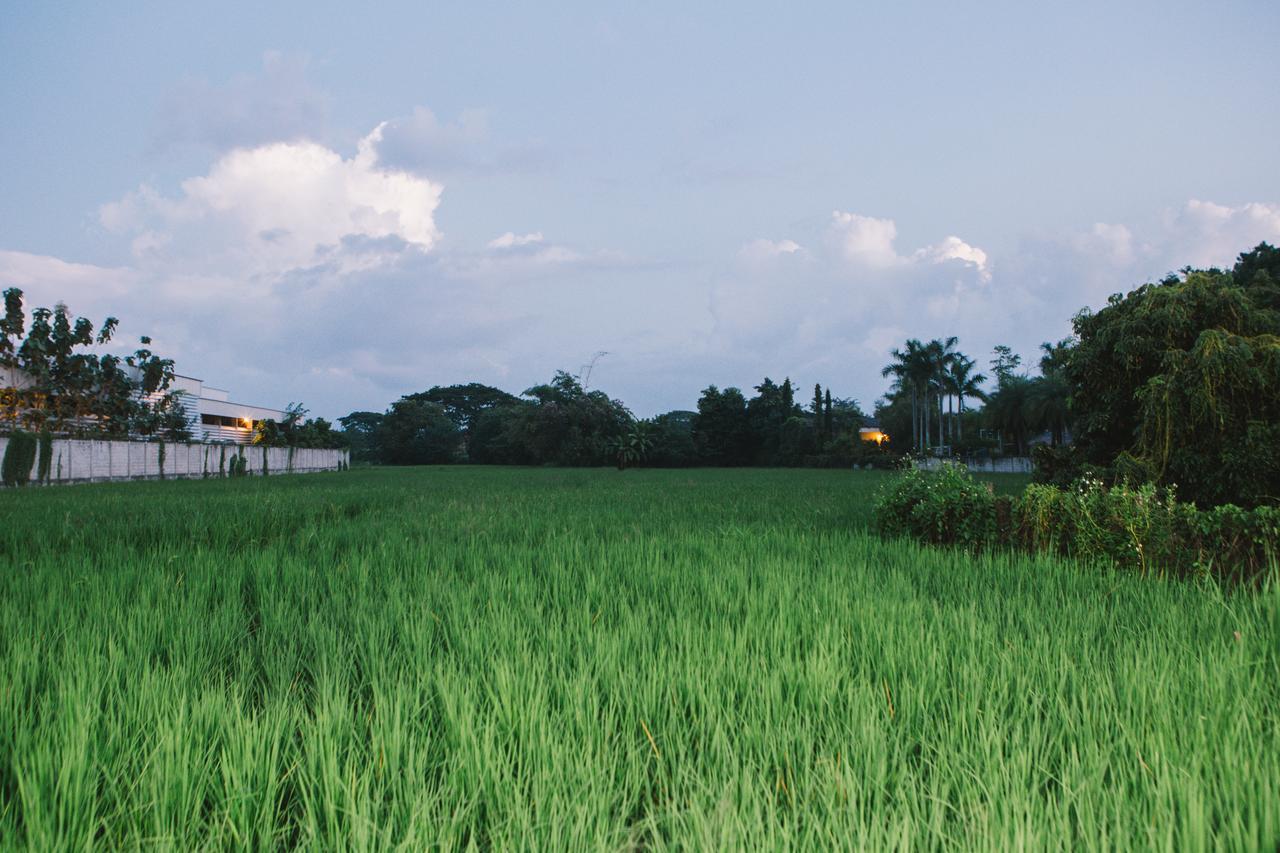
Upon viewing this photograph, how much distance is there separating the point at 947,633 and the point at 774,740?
145 cm

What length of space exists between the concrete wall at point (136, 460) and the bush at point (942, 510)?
1002 inches

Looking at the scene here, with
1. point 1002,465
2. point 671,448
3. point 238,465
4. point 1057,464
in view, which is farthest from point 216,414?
point 1002,465

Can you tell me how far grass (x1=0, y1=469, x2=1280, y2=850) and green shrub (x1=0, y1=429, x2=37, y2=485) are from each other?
21570 millimetres

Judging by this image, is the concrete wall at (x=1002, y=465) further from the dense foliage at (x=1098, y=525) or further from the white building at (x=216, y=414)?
the white building at (x=216, y=414)

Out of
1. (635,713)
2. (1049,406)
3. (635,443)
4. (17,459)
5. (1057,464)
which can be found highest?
(1049,406)

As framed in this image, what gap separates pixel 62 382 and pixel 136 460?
5801mm

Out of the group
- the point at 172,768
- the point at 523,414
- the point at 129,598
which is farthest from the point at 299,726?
the point at 523,414

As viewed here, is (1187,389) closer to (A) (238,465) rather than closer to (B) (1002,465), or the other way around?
(A) (238,465)

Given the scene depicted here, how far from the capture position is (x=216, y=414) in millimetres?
45656

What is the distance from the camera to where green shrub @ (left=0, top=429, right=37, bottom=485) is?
1928cm

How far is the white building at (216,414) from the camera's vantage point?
1597 inches

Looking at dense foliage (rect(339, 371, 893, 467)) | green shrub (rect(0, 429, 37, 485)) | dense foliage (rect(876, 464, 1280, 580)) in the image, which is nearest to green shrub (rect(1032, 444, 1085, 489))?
dense foliage (rect(876, 464, 1280, 580))

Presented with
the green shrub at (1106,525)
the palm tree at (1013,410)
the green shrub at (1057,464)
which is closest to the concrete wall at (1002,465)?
the palm tree at (1013,410)

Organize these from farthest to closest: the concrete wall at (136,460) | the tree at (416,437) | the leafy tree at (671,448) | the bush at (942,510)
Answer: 1. the tree at (416,437)
2. the leafy tree at (671,448)
3. the concrete wall at (136,460)
4. the bush at (942,510)
